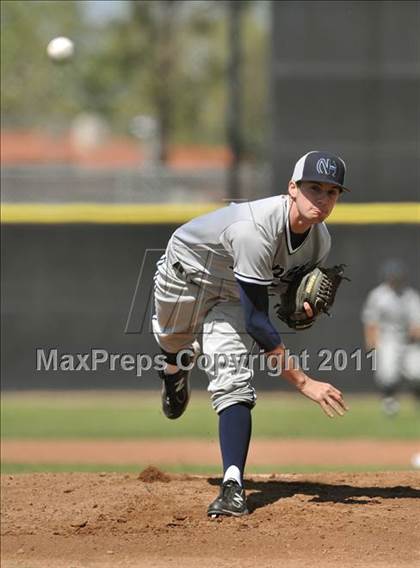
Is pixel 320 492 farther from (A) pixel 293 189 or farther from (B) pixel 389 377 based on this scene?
(B) pixel 389 377

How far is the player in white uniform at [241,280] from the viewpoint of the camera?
190 inches

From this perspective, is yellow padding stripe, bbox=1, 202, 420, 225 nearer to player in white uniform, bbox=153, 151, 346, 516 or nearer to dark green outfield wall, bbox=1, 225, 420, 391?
dark green outfield wall, bbox=1, 225, 420, 391

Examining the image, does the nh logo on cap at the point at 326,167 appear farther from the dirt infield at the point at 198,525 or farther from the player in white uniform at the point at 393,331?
the player in white uniform at the point at 393,331

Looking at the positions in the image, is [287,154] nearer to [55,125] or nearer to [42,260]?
[42,260]

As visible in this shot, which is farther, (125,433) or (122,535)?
(125,433)

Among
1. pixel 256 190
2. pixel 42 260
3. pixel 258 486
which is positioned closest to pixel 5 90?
pixel 256 190

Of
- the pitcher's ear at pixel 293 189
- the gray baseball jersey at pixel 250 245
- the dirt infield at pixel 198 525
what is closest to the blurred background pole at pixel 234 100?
the dirt infield at pixel 198 525

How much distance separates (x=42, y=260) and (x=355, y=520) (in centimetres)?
743

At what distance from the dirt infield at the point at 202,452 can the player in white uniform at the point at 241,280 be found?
3.32 m

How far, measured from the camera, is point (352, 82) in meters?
11.2

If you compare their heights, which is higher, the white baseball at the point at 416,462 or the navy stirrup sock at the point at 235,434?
the navy stirrup sock at the point at 235,434

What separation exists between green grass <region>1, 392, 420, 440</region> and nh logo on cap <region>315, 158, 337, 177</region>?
215 inches

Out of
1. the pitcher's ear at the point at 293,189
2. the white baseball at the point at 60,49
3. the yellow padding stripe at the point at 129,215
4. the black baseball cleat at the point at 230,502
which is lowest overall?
the black baseball cleat at the point at 230,502

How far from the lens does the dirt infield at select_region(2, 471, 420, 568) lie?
446 centimetres
